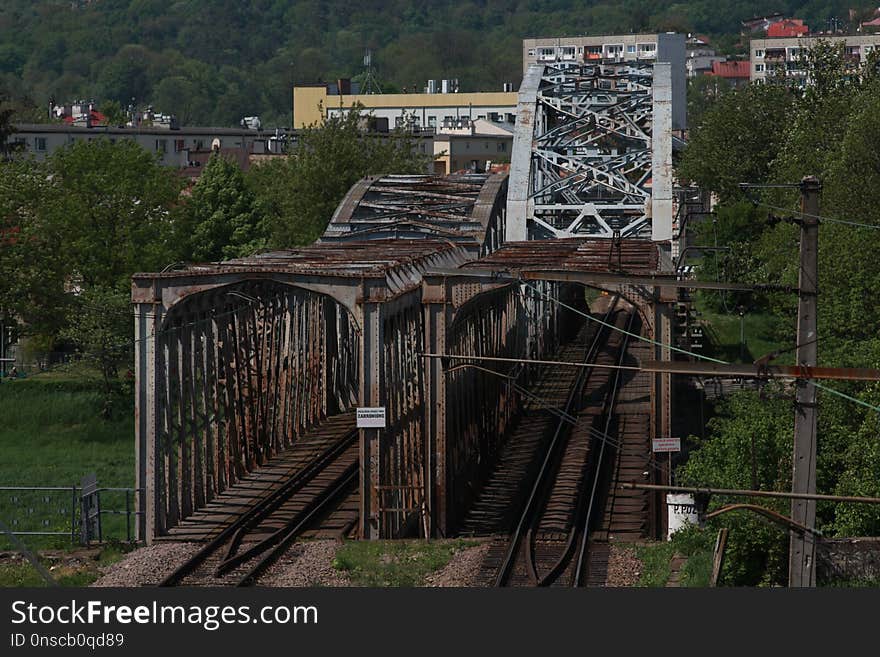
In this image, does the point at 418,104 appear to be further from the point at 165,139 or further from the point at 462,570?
the point at 462,570

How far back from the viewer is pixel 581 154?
45.5m

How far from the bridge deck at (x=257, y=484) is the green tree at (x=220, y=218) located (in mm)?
19332

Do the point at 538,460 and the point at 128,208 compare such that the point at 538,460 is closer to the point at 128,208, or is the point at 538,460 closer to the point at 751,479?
the point at 751,479

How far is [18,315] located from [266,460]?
2013 cm

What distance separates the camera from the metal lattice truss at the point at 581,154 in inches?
1636

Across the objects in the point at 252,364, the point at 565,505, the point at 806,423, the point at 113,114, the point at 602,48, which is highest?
the point at 602,48

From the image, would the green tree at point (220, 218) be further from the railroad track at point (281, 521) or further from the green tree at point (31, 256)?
the railroad track at point (281, 521)

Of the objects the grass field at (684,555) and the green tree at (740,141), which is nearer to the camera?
the grass field at (684,555)

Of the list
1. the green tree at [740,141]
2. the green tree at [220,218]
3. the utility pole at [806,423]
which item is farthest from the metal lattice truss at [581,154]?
the utility pole at [806,423]

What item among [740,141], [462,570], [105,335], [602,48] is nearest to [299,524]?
[462,570]

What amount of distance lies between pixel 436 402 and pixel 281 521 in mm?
2714

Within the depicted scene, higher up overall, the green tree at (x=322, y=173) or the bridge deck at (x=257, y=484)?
the green tree at (x=322, y=173)

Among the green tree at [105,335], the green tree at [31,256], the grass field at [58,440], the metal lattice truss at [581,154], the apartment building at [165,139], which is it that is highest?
the apartment building at [165,139]

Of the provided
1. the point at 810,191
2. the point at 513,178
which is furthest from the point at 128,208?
the point at 810,191
